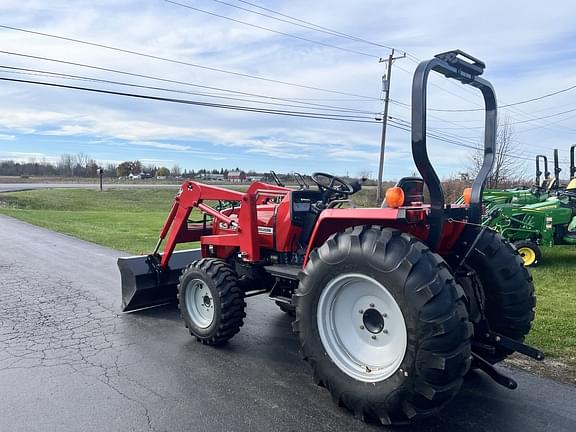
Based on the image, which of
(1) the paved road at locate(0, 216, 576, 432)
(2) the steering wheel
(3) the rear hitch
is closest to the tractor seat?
(2) the steering wheel

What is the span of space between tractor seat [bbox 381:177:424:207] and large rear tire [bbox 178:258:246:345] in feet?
6.08

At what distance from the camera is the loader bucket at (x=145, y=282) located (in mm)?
5746

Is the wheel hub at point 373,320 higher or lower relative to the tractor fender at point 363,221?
lower

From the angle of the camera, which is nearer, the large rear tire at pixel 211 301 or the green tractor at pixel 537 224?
the large rear tire at pixel 211 301

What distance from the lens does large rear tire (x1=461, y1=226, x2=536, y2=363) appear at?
3848mm

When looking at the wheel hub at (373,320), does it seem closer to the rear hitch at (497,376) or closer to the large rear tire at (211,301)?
the rear hitch at (497,376)

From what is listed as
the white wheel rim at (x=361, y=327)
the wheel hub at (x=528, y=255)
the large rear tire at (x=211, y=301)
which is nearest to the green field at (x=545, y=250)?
the wheel hub at (x=528, y=255)

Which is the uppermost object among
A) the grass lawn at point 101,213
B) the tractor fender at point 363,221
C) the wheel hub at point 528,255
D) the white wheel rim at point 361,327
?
the tractor fender at point 363,221

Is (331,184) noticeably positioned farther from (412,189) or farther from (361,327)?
(361,327)

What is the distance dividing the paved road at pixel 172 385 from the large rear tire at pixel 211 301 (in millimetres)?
175

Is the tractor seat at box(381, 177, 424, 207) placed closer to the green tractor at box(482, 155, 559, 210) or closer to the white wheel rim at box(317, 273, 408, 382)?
the white wheel rim at box(317, 273, 408, 382)

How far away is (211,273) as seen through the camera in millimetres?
4734

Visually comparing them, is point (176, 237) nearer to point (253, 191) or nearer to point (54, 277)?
point (253, 191)

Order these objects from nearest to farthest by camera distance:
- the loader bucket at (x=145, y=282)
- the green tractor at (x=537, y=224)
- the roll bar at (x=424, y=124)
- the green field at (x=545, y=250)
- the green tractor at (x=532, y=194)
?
the roll bar at (x=424, y=124)
the green field at (x=545, y=250)
the loader bucket at (x=145, y=282)
the green tractor at (x=537, y=224)
the green tractor at (x=532, y=194)
